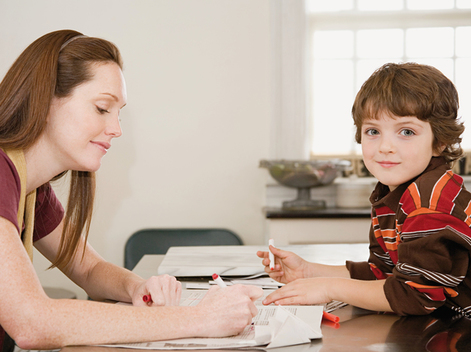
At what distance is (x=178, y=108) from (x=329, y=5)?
1112mm

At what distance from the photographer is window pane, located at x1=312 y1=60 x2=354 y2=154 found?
2.91 metres

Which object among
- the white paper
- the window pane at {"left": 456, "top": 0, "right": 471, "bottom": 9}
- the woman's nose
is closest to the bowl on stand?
the window pane at {"left": 456, "top": 0, "right": 471, "bottom": 9}

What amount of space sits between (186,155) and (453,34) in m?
1.79

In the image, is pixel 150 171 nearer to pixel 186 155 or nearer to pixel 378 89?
pixel 186 155

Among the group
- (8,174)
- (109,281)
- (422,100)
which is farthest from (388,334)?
(8,174)

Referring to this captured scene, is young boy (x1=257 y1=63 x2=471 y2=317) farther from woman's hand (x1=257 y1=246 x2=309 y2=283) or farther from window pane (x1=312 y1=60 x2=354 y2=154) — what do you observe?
window pane (x1=312 y1=60 x2=354 y2=154)

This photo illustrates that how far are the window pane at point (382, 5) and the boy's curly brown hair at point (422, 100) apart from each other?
2014 millimetres

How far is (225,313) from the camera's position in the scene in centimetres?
74

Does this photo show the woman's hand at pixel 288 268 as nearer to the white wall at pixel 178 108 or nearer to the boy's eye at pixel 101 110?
the boy's eye at pixel 101 110

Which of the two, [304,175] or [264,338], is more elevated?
[304,175]

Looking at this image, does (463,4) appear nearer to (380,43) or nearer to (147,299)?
(380,43)

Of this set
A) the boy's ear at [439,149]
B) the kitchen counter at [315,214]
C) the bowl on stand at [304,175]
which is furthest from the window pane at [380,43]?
the boy's ear at [439,149]

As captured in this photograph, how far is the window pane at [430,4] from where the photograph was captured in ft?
9.32

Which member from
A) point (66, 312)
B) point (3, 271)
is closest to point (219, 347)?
point (66, 312)
